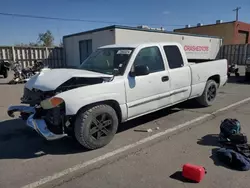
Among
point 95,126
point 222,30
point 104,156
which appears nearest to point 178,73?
point 95,126

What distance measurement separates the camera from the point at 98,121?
12.4 feet

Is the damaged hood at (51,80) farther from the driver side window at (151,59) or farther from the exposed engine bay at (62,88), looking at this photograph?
the driver side window at (151,59)

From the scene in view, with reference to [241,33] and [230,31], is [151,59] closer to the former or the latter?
[230,31]

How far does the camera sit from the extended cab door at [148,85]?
4.15 metres

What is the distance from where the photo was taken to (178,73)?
5062mm

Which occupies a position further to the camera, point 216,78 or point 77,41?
point 77,41

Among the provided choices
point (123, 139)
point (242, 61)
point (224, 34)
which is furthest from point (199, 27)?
point (123, 139)

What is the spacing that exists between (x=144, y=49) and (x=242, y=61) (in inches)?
856

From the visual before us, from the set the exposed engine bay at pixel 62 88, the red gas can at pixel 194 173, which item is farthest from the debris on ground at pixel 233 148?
the exposed engine bay at pixel 62 88

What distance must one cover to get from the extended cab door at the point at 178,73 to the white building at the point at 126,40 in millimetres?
7807

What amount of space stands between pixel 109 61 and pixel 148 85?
39.3 inches

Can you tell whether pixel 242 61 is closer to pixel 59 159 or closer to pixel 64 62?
pixel 64 62

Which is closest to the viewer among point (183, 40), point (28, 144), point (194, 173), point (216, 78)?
point (194, 173)

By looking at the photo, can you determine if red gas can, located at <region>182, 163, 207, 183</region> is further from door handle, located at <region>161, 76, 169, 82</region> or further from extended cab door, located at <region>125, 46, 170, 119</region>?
door handle, located at <region>161, 76, 169, 82</region>
